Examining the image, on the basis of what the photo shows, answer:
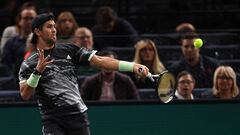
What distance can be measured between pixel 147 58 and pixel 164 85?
228 centimetres

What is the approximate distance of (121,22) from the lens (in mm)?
10023

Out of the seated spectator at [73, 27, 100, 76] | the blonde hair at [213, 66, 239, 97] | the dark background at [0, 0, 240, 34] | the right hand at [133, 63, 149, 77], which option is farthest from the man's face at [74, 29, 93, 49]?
the right hand at [133, 63, 149, 77]

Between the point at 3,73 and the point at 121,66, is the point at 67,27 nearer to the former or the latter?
the point at 3,73

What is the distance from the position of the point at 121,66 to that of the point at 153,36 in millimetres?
2577

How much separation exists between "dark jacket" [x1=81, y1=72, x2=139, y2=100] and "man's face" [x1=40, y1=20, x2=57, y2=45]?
200cm

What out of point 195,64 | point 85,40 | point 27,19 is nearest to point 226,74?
point 195,64

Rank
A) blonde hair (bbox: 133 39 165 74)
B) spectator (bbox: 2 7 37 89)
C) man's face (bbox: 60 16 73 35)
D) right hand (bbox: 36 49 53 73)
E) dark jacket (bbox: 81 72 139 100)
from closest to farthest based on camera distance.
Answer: right hand (bbox: 36 49 53 73), dark jacket (bbox: 81 72 139 100), blonde hair (bbox: 133 39 165 74), spectator (bbox: 2 7 37 89), man's face (bbox: 60 16 73 35)

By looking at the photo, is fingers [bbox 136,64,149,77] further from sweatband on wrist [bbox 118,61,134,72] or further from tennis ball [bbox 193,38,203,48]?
tennis ball [bbox 193,38,203,48]

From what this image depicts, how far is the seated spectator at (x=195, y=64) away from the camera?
8.44m

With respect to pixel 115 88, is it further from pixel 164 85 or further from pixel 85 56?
pixel 164 85

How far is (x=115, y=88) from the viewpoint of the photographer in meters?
8.46

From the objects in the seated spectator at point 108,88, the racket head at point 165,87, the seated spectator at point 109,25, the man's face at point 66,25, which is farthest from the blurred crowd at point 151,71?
the racket head at point 165,87

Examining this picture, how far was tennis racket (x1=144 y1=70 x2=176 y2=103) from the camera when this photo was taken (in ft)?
20.1

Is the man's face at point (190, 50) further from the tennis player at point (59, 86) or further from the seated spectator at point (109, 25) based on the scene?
the tennis player at point (59, 86)
